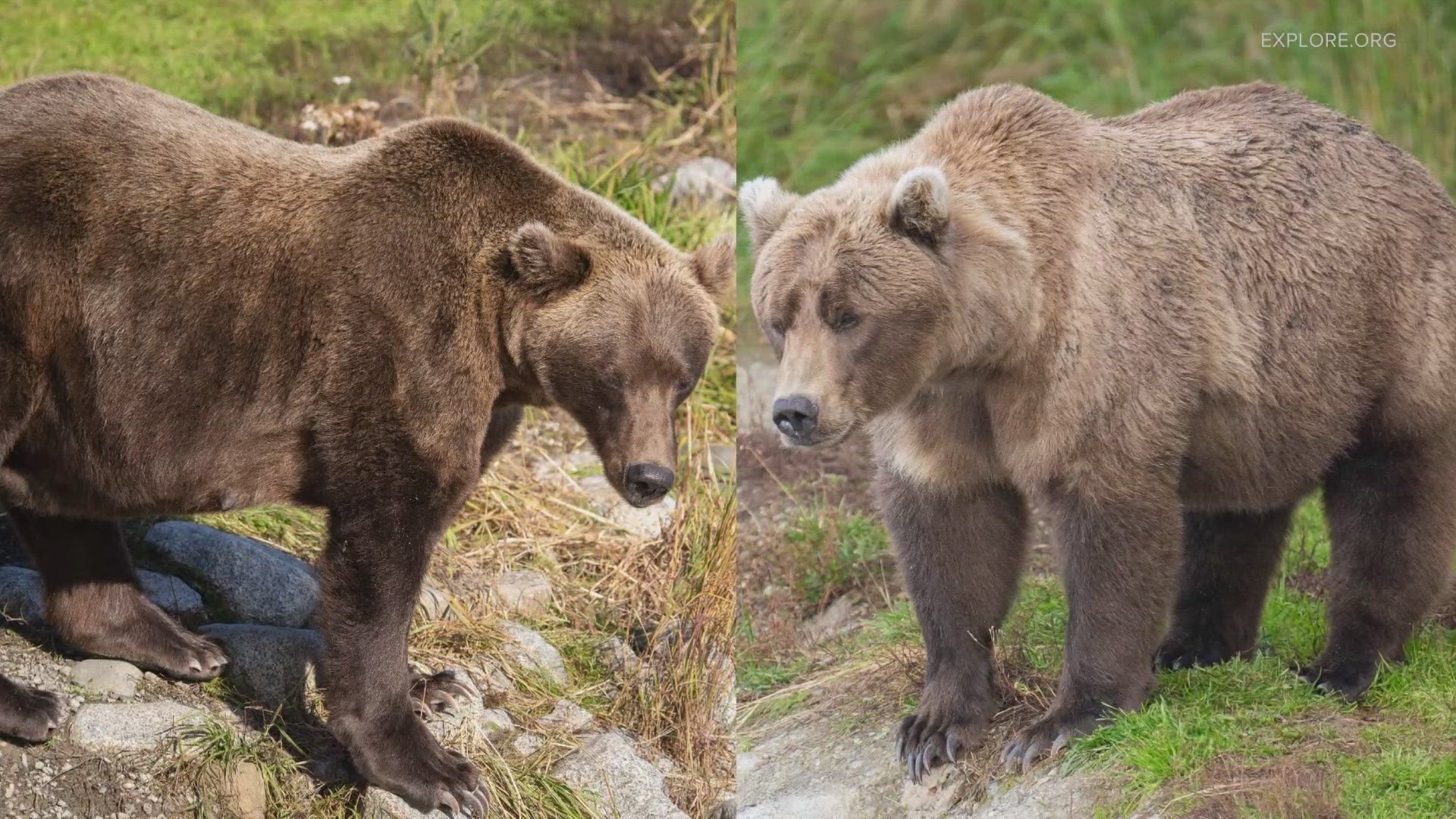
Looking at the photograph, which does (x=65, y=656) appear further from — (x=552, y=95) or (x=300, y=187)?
(x=552, y=95)

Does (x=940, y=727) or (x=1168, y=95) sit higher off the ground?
(x=1168, y=95)

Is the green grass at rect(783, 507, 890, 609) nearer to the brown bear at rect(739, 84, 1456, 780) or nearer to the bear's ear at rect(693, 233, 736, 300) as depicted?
the brown bear at rect(739, 84, 1456, 780)

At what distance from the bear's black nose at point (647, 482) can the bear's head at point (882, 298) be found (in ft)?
1.65

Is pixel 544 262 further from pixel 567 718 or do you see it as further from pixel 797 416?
pixel 567 718

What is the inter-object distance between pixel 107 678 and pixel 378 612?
116 centimetres

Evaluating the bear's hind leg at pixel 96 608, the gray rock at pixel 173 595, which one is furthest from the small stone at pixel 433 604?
the bear's hind leg at pixel 96 608

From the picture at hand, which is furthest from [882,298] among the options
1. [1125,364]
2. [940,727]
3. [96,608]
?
[96,608]

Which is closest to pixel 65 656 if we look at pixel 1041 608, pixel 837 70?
pixel 1041 608

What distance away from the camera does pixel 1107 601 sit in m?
5.33

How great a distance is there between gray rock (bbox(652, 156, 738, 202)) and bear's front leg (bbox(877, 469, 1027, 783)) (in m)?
4.41

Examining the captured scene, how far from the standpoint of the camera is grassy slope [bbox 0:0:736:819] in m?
6.58

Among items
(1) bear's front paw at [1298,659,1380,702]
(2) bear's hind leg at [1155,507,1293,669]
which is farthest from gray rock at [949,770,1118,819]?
(2) bear's hind leg at [1155,507,1293,669]

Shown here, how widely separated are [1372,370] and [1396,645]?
0.95 meters

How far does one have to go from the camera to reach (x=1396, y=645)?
5.91m
